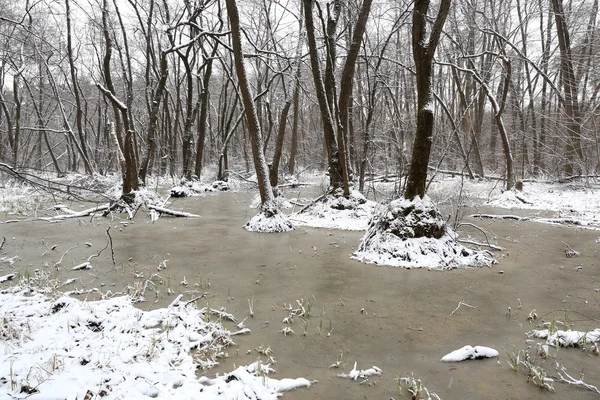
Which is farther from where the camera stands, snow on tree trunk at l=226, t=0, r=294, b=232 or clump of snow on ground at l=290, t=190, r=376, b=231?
clump of snow on ground at l=290, t=190, r=376, b=231

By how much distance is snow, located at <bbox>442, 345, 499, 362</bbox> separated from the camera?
10.4ft

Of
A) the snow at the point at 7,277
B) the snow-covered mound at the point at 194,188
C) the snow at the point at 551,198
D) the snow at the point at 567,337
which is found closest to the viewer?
the snow at the point at 567,337

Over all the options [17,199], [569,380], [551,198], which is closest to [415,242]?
[569,380]

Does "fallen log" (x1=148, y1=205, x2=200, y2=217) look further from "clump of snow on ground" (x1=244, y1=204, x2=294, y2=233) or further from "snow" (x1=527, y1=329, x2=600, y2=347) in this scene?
"snow" (x1=527, y1=329, x2=600, y2=347)

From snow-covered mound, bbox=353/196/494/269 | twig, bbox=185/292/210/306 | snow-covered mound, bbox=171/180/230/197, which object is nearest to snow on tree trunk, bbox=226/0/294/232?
snow-covered mound, bbox=353/196/494/269

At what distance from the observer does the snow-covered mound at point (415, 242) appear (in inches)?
240

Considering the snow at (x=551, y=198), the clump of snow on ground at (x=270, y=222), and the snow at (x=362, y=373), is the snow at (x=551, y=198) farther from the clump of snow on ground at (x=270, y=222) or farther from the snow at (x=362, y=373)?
the snow at (x=362, y=373)

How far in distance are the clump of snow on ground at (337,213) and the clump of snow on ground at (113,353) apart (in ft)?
20.0

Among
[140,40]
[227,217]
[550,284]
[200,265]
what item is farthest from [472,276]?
[140,40]

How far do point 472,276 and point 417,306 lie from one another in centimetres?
159

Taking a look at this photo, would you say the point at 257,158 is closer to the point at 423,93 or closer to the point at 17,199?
the point at 423,93

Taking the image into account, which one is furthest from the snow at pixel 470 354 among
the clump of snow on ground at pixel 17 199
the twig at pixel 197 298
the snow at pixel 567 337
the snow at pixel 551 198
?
the clump of snow on ground at pixel 17 199

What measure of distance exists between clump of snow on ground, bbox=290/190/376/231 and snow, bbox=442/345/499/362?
20.4ft

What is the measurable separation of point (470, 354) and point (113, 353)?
2946 mm
